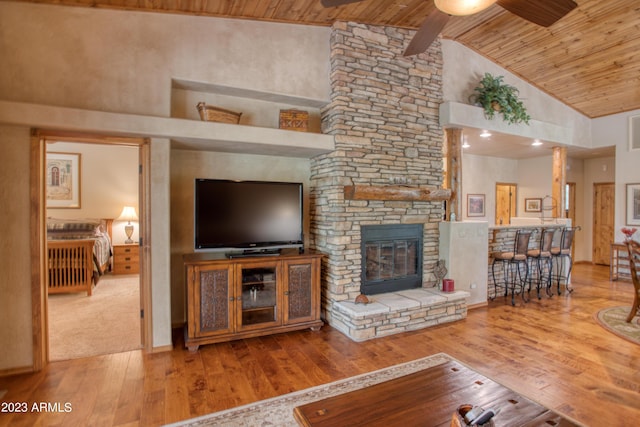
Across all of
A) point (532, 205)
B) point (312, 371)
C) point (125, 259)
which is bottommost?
point (312, 371)

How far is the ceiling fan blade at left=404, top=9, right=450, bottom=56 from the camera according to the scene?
252cm

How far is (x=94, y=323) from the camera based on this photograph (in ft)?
13.1

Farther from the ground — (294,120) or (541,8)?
(541,8)

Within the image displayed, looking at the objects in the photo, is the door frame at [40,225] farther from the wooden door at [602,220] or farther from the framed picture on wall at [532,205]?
the wooden door at [602,220]

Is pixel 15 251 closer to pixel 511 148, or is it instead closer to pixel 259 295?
pixel 259 295

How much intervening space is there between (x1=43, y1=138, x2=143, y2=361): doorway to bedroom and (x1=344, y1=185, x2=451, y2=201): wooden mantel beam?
115 inches

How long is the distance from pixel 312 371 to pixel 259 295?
1.08 metres

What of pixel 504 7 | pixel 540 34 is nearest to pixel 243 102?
pixel 504 7

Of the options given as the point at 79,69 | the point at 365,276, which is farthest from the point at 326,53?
the point at 365,276

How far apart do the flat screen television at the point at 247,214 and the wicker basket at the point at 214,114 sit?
649 millimetres

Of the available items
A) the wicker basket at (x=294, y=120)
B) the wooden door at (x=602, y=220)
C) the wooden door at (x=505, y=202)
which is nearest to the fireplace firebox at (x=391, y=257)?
the wicker basket at (x=294, y=120)

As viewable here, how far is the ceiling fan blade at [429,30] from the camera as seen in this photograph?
252cm

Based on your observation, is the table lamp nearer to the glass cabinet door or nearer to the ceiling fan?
the glass cabinet door

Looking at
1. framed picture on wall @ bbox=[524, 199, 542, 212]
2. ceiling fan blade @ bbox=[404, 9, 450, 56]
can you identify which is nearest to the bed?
ceiling fan blade @ bbox=[404, 9, 450, 56]
